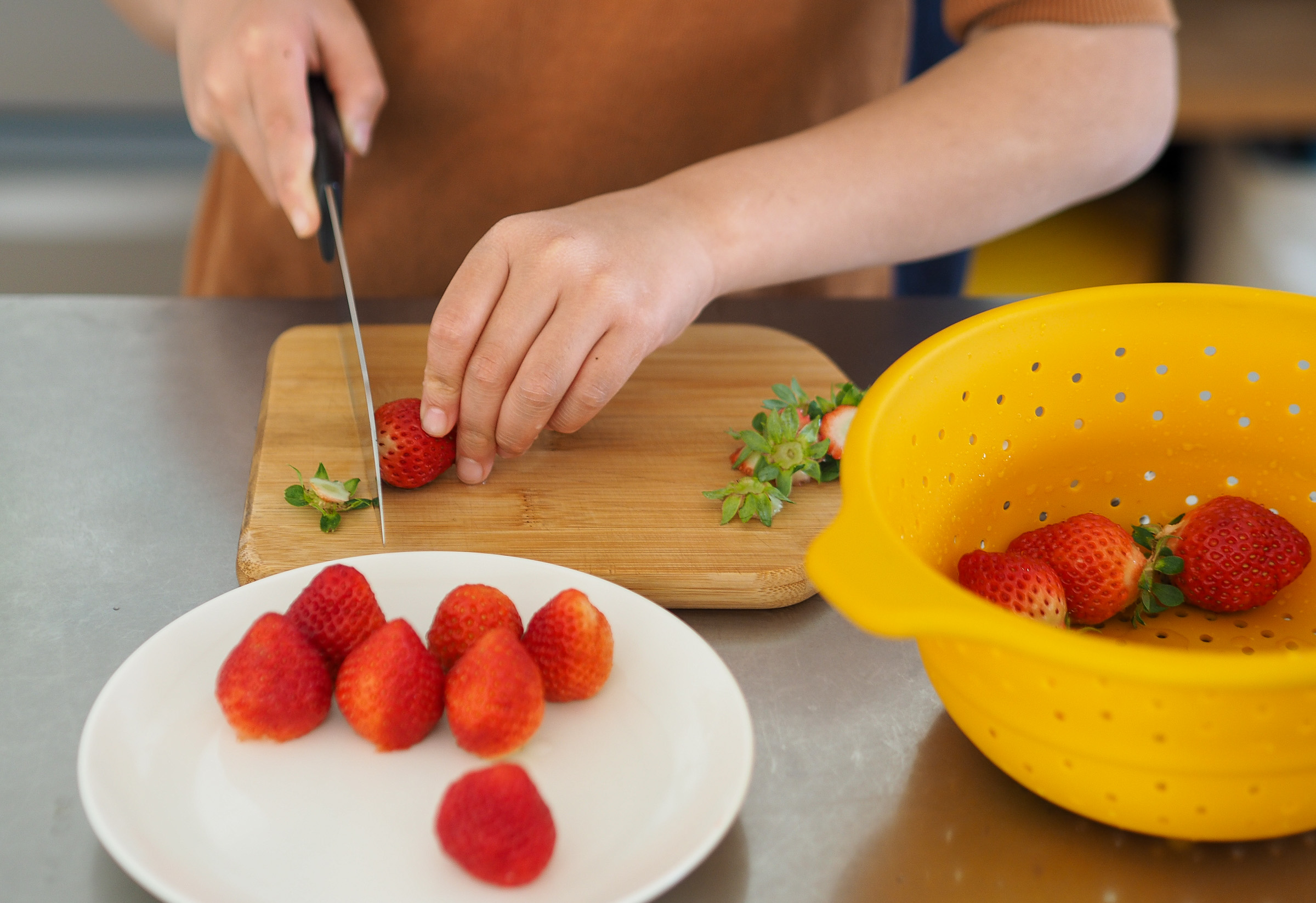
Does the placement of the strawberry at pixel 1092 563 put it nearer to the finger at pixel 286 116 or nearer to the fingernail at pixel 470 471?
the fingernail at pixel 470 471

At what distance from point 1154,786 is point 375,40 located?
3.57 ft

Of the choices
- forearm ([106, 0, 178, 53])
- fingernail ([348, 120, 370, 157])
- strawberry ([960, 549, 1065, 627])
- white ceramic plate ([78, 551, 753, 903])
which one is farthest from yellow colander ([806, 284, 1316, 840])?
forearm ([106, 0, 178, 53])

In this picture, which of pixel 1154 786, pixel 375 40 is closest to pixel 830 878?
pixel 1154 786

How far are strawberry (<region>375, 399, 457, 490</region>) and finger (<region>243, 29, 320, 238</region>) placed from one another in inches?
7.0

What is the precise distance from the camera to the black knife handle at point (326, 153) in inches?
39.7

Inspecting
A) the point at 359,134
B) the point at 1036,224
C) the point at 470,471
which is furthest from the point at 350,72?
the point at 1036,224

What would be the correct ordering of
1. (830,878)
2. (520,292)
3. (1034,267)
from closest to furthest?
(830,878), (520,292), (1034,267)

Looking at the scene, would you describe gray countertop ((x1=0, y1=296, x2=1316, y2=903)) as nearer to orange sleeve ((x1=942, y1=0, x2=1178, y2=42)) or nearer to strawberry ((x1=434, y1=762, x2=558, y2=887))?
strawberry ((x1=434, y1=762, x2=558, y2=887))

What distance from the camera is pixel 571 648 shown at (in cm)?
65

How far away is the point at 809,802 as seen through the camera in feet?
2.15

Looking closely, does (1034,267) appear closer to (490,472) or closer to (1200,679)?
(490,472)

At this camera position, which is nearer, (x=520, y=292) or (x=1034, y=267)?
(x=520, y=292)

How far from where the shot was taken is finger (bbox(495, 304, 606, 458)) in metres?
0.88

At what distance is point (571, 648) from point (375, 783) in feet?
0.41
